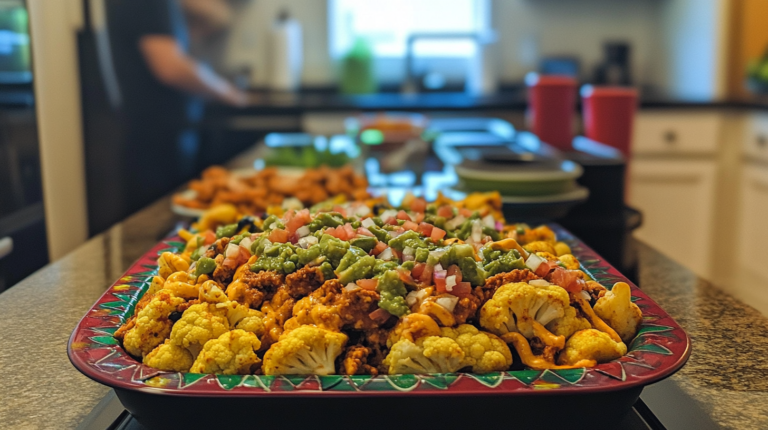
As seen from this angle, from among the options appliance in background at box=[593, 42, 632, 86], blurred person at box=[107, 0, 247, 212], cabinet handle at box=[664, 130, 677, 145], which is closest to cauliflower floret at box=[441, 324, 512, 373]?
blurred person at box=[107, 0, 247, 212]

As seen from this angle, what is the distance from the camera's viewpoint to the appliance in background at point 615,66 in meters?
4.78

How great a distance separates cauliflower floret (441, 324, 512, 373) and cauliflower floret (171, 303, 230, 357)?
20cm

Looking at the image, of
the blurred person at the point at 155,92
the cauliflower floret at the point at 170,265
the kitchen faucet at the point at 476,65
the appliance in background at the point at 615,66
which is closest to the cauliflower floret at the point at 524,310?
the cauliflower floret at the point at 170,265

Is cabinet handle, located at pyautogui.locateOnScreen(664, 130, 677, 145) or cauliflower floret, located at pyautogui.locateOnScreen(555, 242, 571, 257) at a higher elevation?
cauliflower floret, located at pyautogui.locateOnScreen(555, 242, 571, 257)

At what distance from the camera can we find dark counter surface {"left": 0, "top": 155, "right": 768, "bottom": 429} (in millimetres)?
746

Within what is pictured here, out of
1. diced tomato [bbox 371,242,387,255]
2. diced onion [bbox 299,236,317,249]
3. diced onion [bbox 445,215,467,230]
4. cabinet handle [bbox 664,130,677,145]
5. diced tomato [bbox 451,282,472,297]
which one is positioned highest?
diced onion [bbox 299,236,317,249]

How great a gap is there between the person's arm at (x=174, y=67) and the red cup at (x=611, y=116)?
6.25ft

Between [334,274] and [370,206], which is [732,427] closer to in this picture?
[334,274]

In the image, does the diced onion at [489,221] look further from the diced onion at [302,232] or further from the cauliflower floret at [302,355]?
the cauliflower floret at [302,355]

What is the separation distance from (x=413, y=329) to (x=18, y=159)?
2332mm

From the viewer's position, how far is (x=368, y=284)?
75 cm

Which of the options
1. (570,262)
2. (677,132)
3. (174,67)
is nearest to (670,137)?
(677,132)

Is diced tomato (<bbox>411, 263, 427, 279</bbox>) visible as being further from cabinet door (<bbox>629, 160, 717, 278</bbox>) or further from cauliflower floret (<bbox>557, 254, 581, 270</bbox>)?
cabinet door (<bbox>629, 160, 717, 278</bbox>)

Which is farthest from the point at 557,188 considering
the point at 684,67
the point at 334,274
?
the point at 684,67
